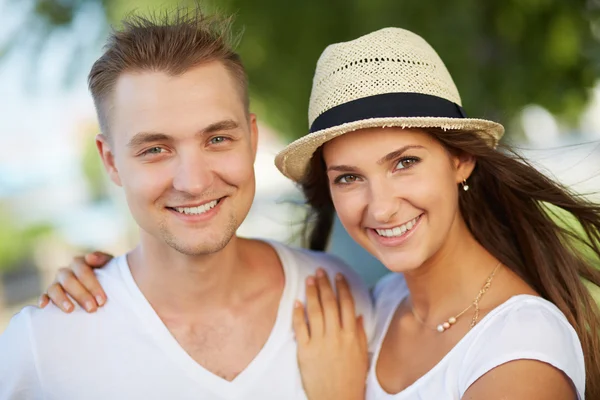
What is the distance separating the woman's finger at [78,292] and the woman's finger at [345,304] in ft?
3.30

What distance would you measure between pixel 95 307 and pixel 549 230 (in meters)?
1.82

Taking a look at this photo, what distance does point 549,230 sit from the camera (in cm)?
294

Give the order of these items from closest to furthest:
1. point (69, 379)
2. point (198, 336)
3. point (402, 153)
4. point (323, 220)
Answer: point (402, 153) < point (69, 379) < point (198, 336) < point (323, 220)

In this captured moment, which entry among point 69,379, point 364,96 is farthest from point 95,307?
point 364,96

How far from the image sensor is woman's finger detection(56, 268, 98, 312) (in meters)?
2.94

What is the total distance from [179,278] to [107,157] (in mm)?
578

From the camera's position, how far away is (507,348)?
2.39 meters

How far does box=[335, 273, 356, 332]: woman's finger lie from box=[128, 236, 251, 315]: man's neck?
0.49 metres

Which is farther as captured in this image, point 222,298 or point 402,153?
point 222,298

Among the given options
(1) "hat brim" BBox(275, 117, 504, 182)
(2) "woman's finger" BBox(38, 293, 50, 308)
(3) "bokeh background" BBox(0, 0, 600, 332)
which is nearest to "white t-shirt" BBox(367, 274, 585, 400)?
(1) "hat brim" BBox(275, 117, 504, 182)

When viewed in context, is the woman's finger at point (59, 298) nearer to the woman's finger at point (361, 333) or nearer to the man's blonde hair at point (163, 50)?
the man's blonde hair at point (163, 50)

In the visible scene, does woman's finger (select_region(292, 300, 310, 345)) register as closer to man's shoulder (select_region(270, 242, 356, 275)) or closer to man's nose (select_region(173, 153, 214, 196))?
man's shoulder (select_region(270, 242, 356, 275))

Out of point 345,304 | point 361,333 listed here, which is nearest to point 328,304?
point 345,304

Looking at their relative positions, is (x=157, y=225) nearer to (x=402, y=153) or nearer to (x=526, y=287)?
(x=402, y=153)
